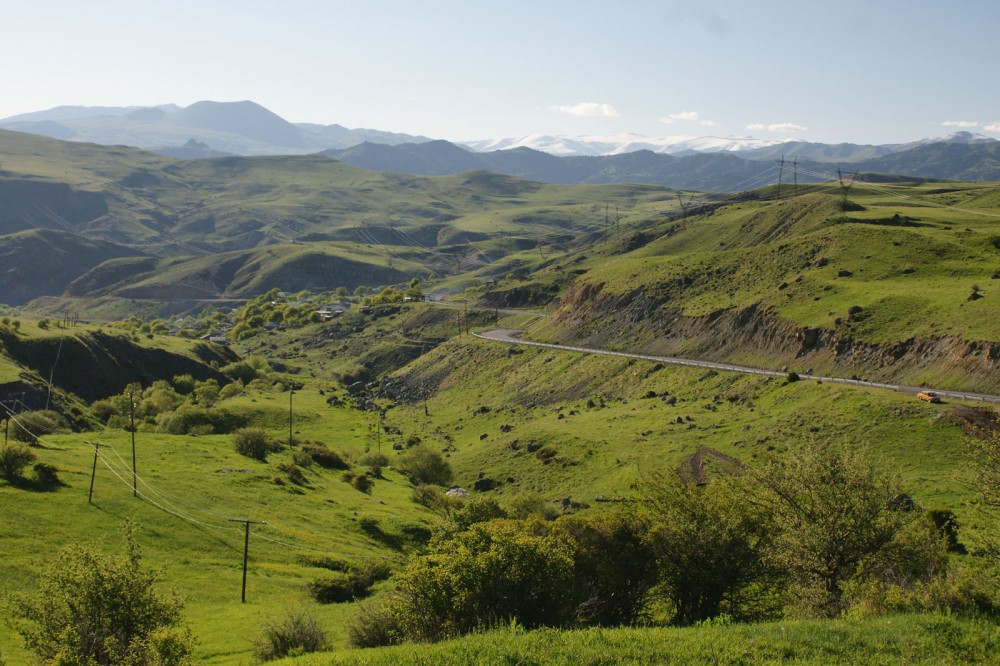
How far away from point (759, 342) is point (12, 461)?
105955mm

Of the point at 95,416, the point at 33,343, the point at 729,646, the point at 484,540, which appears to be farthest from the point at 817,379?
the point at 33,343

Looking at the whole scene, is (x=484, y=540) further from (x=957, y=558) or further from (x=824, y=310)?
(x=824, y=310)

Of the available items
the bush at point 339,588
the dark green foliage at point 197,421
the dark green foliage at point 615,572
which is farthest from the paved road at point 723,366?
the dark green foliage at point 197,421

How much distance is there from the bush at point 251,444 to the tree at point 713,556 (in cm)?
6902

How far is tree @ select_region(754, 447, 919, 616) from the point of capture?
117 feet

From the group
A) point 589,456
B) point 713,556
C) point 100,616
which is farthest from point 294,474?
point 713,556

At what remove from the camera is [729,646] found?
24.9 m

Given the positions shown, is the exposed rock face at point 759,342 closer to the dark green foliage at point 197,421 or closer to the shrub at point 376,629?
the dark green foliage at point 197,421

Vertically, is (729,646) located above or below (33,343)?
above

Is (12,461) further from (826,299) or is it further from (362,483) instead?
(826,299)

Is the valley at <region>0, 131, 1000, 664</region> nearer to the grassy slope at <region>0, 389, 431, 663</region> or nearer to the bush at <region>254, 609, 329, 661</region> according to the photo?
the grassy slope at <region>0, 389, 431, 663</region>

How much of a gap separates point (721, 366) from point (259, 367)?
122998 millimetres

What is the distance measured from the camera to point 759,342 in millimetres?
127062

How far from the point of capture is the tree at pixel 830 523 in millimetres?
35750
